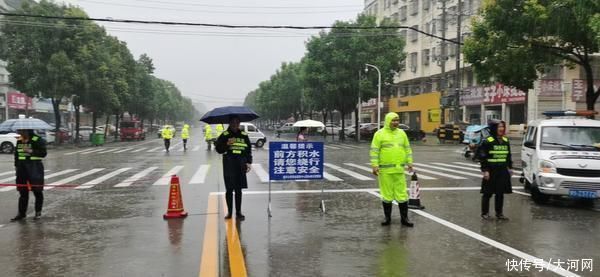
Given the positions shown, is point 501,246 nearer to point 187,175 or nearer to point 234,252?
point 234,252

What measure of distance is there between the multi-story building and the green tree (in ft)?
39.4

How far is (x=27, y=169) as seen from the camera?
8867mm

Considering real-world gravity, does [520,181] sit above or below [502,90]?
below

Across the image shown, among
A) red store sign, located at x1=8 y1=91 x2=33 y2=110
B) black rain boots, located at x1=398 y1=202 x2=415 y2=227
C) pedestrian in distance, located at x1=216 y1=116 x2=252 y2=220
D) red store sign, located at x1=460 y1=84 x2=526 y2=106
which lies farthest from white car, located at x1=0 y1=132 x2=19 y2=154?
red store sign, located at x1=460 y1=84 x2=526 y2=106

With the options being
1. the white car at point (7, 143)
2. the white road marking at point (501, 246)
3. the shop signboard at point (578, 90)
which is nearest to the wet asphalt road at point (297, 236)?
the white road marking at point (501, 246)

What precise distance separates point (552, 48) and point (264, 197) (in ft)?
40.0

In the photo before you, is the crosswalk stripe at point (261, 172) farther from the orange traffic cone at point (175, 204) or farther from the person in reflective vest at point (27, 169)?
the person in reflective vest at point (27, 169)

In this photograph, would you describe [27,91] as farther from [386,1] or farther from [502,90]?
[386,1]

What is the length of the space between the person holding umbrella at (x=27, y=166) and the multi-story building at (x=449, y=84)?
84.7 ft

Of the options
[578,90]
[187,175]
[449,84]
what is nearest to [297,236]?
[187,175]

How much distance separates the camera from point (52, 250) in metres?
6.55

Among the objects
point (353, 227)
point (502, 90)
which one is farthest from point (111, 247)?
point (502, 90)

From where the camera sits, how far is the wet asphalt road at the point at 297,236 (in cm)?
575

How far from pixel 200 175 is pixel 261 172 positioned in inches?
80.2
